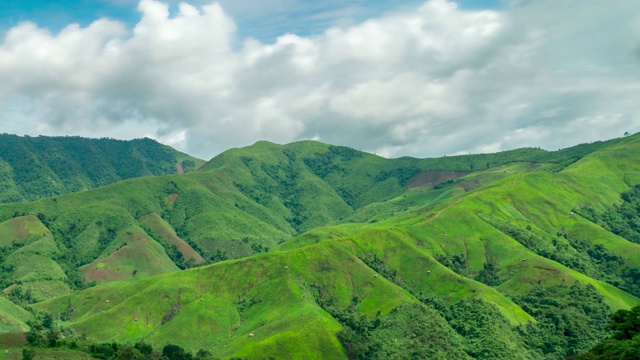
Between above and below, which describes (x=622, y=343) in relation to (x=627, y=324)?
below

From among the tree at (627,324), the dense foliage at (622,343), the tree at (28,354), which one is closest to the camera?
the dense foliage at (622,343)

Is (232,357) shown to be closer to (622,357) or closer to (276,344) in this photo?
(276,344)

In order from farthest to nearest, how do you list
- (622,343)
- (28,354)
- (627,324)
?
(28,354) → (627,324) → (622,343)

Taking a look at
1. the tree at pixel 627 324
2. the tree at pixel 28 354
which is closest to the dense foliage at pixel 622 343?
the tree at pixel 627 324

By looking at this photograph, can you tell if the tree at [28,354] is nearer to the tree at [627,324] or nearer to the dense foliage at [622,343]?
the dense foliage at [622,343]

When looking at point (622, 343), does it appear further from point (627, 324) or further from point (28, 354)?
point (28, 354)

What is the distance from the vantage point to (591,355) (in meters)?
126

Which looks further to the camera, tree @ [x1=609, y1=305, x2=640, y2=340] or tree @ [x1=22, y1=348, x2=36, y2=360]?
tree @ [x1=22, y1=348, x2=36, y2=360]

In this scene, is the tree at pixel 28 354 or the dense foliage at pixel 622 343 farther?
the tree at pixel 28 354

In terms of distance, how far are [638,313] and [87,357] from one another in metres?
137

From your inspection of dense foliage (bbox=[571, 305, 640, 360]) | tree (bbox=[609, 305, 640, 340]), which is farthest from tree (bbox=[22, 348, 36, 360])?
tree (bbox=[609, 305, 640, 340])

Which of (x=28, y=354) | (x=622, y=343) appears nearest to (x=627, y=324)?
(x=622, y=343)

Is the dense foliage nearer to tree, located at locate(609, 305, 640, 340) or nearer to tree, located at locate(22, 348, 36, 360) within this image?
tree, located at locate(609, 305, 640, 340)

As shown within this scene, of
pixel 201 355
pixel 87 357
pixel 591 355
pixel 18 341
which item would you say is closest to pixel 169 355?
pixel 201 355
